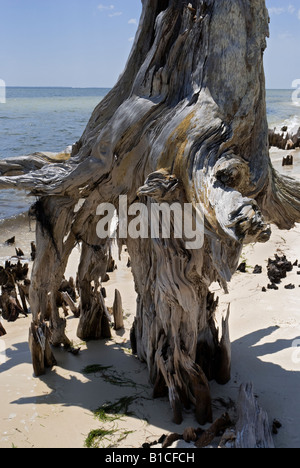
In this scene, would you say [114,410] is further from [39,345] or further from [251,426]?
[251,426]

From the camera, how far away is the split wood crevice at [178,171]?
4102 mm

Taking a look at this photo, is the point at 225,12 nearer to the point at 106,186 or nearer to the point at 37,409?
the point at 106,186

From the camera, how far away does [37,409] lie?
4.71m

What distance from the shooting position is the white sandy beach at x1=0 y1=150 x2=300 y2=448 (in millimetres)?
4355

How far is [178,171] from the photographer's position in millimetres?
4090

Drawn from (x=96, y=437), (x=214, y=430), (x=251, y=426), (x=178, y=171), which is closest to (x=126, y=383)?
(x=96, y=437)

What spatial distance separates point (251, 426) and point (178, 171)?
1937 mm

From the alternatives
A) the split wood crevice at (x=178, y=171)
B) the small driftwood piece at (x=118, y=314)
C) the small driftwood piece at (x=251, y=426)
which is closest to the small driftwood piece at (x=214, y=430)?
the small driftwood piece at (x=251, y=426)

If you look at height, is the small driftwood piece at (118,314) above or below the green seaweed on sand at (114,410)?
above

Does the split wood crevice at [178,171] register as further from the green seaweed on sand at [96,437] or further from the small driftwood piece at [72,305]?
the small driftwood piece at [72,305]

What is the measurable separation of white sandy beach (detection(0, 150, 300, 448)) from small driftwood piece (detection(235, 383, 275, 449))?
22 centimetres

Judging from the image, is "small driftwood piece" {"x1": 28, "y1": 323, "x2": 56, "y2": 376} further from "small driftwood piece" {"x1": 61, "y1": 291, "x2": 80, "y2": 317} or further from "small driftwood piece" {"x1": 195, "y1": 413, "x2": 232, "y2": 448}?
"small driftwood piece" {"x1": 195, "y1": 413, "x2": 232, "y2": 448}

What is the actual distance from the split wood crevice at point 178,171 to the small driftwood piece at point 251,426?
1.40ft

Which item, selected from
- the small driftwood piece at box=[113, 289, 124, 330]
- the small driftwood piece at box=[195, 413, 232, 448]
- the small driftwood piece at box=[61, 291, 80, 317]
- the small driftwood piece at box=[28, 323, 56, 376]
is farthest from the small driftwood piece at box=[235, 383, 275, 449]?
the small driftwood piece at box=[61, 291, 80, 317]
